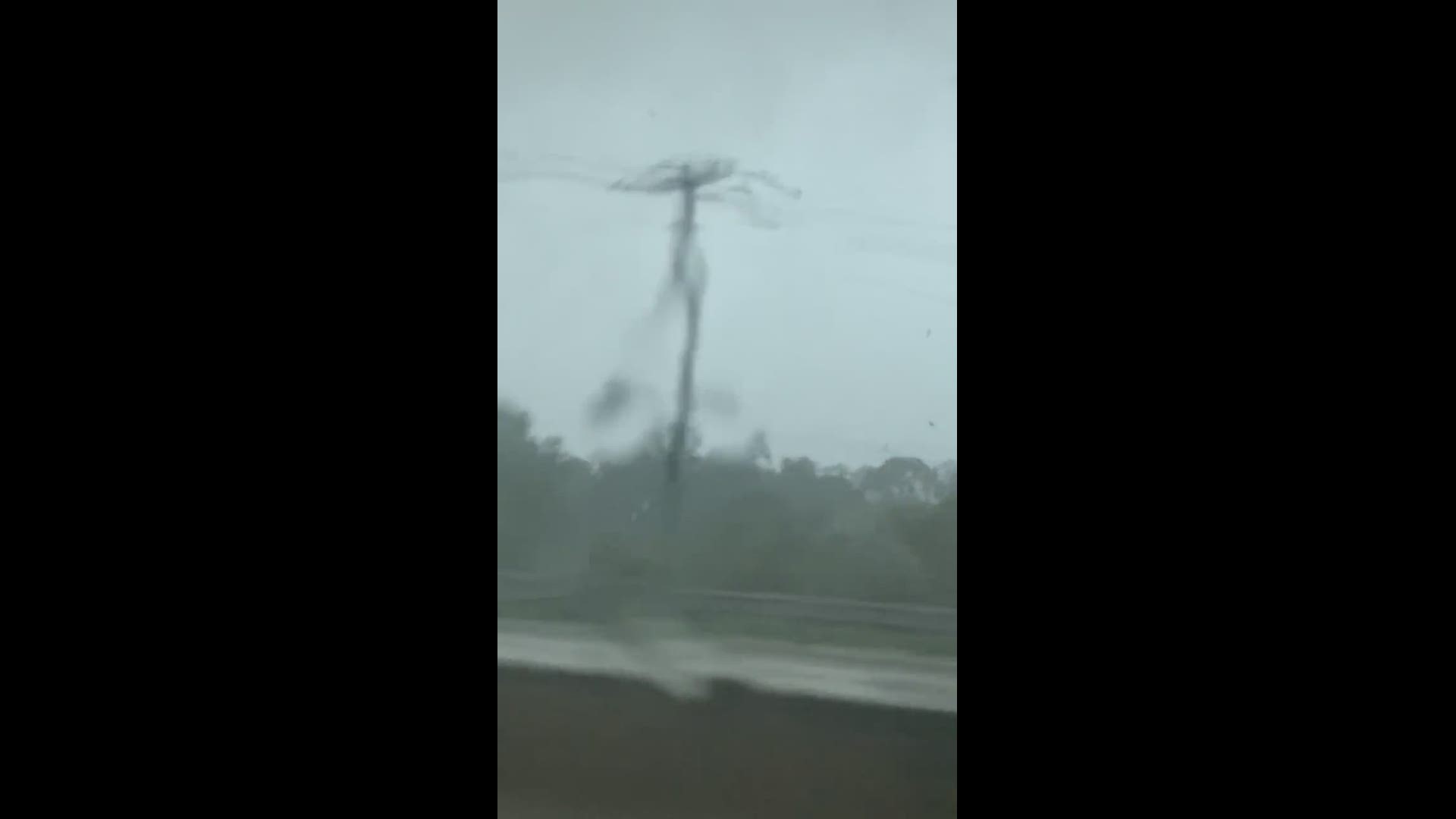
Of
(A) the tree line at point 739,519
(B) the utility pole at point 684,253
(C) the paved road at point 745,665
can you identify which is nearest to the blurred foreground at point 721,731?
(C) the paved road at point 745,665

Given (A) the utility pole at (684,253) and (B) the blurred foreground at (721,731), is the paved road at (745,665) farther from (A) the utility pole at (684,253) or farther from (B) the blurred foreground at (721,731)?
(A) the utility pole at (684,253)

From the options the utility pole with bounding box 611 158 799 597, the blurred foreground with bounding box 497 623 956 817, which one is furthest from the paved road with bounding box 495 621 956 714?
the utility pole with bounding box 611 158 799 597

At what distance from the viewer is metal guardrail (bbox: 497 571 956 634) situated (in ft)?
4.70

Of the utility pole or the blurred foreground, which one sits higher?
the utility pole

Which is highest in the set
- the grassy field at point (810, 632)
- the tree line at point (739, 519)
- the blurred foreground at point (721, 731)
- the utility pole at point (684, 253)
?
the utility pole at point (684, 253)

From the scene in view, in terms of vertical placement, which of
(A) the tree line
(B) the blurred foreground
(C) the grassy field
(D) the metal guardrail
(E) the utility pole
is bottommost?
(B) the blurred foreground

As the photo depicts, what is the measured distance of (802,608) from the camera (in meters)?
1.46

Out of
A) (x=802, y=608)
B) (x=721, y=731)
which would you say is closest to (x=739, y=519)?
(x=802, y=608)

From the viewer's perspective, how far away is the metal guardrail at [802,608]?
4.70 feet

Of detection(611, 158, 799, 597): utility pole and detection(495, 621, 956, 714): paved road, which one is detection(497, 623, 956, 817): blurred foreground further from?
detection(611, 158, 799, 597): utility pole
